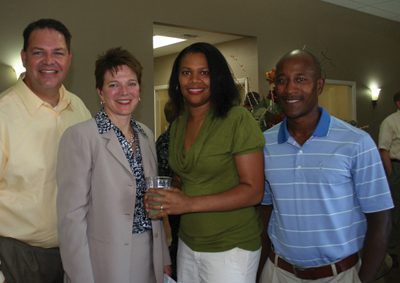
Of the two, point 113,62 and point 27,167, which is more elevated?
point 113,62

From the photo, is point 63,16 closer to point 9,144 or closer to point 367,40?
point 9,144

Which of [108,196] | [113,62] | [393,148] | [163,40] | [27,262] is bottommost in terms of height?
[27,262]

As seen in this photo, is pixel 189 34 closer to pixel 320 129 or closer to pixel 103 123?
pixel 103 123

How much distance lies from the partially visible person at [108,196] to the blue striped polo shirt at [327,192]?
0.56 m

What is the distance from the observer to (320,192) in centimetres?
163

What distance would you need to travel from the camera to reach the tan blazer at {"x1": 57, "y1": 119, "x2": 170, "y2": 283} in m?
1.65

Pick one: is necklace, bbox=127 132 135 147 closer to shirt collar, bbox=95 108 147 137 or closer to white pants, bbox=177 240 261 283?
shirt collar, bbox=95 108 147 137

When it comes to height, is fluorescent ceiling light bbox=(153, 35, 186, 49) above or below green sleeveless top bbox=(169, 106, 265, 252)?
above

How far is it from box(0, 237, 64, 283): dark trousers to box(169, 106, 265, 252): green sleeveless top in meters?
0.65

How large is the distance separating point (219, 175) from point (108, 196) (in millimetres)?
452

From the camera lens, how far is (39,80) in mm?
1926

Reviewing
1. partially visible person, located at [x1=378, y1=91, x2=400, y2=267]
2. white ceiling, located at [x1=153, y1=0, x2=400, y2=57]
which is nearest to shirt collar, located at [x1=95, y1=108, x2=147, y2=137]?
white ceiling, located at [x1=153, y1=0, x2=400, y2=57]

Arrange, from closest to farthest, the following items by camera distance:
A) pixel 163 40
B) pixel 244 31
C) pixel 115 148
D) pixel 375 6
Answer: pixel 115 148
pixel 244 31
pixel 163 40
pixel 375 6

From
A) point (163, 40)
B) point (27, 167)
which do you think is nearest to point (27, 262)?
point (27, 167)
